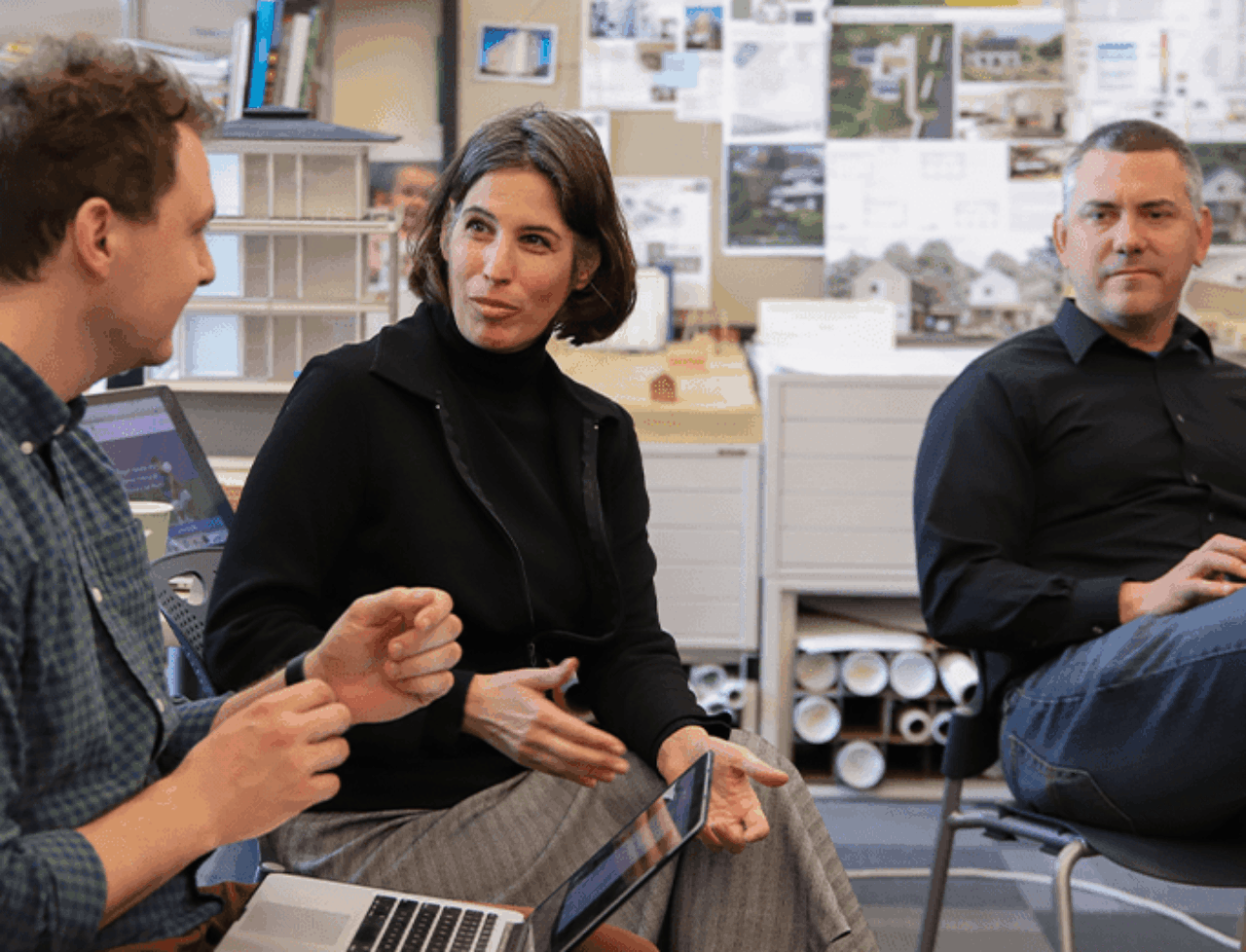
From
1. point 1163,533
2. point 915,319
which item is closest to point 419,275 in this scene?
point 1163,533

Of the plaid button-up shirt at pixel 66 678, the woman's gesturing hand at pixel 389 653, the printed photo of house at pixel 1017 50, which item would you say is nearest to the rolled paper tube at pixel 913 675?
the printed photo of house at pixel 1017 50

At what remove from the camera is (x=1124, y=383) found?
69.1 inches

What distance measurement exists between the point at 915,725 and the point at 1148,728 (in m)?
1.30

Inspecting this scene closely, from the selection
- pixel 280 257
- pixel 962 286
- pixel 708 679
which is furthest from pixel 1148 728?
pixel 962 286

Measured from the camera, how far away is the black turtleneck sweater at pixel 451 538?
1.20 metres

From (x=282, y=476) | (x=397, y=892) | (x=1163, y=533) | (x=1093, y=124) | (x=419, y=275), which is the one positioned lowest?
(x=397, y=892)

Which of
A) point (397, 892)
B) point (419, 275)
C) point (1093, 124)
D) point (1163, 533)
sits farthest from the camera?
point (1093, 124)

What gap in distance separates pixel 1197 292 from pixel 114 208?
287 cm

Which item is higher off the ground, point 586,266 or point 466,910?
point 586,266

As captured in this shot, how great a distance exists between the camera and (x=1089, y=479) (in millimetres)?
1707

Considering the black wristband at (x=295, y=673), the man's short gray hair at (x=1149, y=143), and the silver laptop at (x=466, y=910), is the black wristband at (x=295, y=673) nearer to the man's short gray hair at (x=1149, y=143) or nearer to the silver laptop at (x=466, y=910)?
the silver laptop at (x=466, y=910)

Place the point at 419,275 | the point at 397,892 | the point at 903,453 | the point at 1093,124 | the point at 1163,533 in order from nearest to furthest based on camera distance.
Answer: the point at 397,892
the point at 419,275
the point at 1163,533
the point at 903,453
the point at 1093,124

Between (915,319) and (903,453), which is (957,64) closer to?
(915,319)

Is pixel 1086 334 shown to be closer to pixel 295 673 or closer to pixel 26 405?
pixel 295 673
